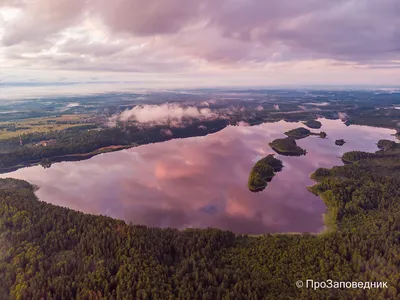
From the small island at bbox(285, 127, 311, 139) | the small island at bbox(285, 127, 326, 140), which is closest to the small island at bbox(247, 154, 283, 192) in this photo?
the small island at bbox(285, 127, 326, 140)

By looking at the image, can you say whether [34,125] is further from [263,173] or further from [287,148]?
[263,173]

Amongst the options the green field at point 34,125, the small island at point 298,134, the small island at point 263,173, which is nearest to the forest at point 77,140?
the green field at point 34,125

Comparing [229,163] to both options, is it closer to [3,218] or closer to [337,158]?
[337,158]

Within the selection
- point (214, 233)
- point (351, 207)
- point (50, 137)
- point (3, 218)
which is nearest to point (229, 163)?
point (351, 207)

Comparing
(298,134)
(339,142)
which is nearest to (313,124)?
(298,134)

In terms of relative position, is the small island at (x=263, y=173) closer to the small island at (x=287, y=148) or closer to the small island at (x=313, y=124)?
the small island at (x=287, y=148)

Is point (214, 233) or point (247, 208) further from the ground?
point (214, 233)
